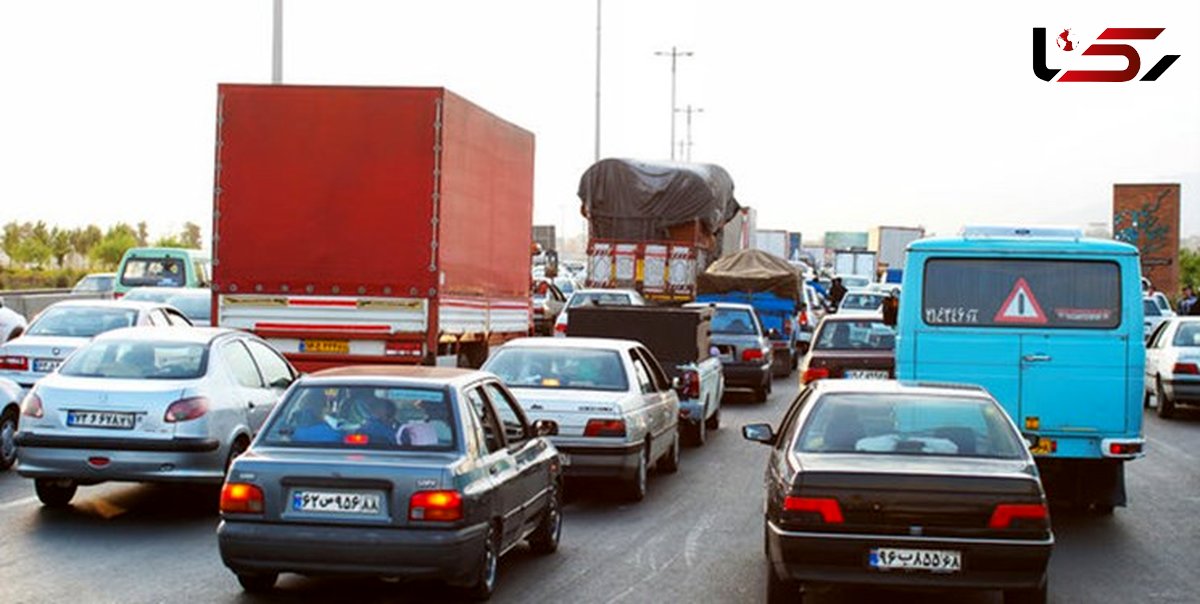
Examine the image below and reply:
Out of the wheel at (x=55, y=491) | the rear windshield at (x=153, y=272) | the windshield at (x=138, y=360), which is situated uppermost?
the rear windshield at (x=153, y=272)

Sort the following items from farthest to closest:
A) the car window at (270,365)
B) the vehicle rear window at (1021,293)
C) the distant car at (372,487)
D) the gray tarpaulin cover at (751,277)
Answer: the gray tarpaulin cover at (751,277) < the car window at (270,365) < the vehicle rear window at (1021,293) < the distant car at (372,487)

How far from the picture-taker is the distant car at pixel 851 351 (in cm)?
2045

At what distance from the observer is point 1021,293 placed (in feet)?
48.6

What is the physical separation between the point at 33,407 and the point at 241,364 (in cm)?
179

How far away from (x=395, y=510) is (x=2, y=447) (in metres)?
8.17

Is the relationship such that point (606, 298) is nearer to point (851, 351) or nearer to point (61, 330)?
point (851, 351)

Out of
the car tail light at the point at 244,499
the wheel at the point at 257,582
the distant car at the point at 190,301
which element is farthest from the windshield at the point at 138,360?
the distant car at the point at 190,301

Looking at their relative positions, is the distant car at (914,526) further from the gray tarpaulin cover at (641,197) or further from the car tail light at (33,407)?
the gray tarpaulin cover at (641,197)

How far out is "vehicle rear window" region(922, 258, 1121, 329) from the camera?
14.6 metres

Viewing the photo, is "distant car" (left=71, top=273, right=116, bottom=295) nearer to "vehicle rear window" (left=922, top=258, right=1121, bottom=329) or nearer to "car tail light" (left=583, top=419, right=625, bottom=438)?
"car tail light" (left=583, top=419, right=625, bottom=438)

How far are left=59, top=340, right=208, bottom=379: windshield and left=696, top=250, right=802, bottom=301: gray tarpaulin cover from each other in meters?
22.9

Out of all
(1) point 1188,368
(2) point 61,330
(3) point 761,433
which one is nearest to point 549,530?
(3) point 761,433

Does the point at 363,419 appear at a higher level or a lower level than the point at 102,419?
higher

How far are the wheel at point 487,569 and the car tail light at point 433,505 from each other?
44cm
